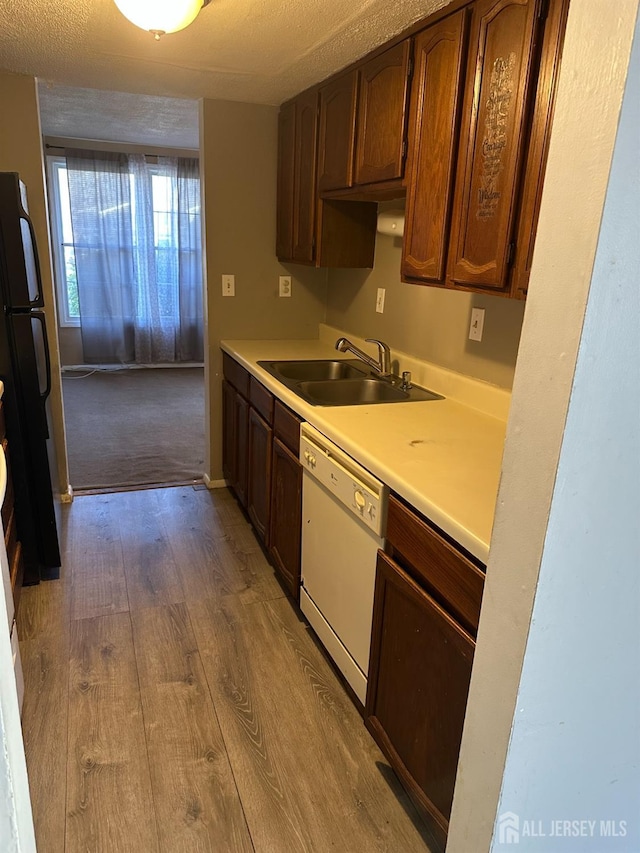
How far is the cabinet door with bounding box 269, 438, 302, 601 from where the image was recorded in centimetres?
226

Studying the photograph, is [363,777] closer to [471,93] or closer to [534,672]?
[534,672]

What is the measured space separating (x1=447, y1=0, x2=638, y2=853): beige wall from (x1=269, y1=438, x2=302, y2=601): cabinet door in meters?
1.23

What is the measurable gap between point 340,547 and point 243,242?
2.05 meters

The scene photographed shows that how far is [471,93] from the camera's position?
166cm

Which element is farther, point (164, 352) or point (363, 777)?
point (164, 352)

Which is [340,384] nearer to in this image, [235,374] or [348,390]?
[348,390]

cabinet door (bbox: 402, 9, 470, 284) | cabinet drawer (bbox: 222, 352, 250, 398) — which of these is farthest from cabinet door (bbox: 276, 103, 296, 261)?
cabinet door (bbox: 402, 9, 470, 284)

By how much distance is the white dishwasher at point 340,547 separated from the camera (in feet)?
5.47

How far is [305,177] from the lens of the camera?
113 inches

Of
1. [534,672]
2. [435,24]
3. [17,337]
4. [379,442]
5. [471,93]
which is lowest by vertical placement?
[534,672]

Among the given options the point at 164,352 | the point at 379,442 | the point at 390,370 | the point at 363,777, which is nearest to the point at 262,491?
the point at 390,370

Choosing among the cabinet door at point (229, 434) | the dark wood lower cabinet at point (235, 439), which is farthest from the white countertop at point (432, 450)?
the cabinet door at point (229, 434)

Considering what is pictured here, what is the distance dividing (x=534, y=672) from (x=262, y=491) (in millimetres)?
1878

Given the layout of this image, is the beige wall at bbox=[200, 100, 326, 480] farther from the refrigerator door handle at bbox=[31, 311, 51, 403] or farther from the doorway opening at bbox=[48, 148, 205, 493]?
the doorway opening at bbox=[48, 148, 205, 493]
